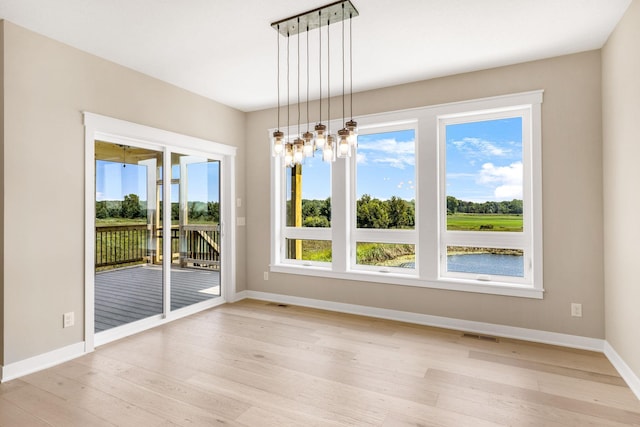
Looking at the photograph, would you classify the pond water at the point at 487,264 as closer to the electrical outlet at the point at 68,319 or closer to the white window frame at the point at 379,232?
the white window frame at the point at 379,232

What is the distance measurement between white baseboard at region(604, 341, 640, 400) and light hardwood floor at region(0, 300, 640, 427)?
0.16 feet

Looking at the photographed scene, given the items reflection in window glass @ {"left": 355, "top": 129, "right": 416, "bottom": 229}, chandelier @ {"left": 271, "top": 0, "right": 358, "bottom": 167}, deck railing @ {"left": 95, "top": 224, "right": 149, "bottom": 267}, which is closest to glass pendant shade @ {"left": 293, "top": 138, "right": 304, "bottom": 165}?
chandelier @ {"left": 271, "top": 0, "right": 358, "bottom": 167}

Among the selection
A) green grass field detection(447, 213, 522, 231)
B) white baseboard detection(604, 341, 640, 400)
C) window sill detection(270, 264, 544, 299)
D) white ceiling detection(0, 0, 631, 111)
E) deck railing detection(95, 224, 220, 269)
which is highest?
white ceiling detection(0, 0, 631, 111)

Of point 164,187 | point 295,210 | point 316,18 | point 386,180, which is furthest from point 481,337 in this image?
point 164,187

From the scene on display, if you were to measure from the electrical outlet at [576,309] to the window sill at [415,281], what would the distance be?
0.26m

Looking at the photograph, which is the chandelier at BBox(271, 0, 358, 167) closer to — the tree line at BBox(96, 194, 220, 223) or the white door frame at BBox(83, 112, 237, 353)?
the white door frame at BBox(83, 112, 237, 353)

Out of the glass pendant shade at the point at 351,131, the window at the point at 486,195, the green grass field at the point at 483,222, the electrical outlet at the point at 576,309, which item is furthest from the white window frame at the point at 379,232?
the glass pendant shade at the point at 351,131

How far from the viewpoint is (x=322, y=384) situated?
2.53 meters

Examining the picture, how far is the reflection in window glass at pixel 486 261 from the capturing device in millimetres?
3514

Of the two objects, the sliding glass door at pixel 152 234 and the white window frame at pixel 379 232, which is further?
the white window frame at pixel 379 232

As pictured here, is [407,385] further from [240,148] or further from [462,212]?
[240,148]

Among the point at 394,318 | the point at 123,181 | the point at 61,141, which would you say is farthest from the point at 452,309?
the point at 61,141

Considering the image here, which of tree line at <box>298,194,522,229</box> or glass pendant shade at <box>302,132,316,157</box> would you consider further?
tree line at <box>298,194,522,229</box>

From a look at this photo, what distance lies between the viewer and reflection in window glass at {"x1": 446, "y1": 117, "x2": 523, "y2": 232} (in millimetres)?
3523
